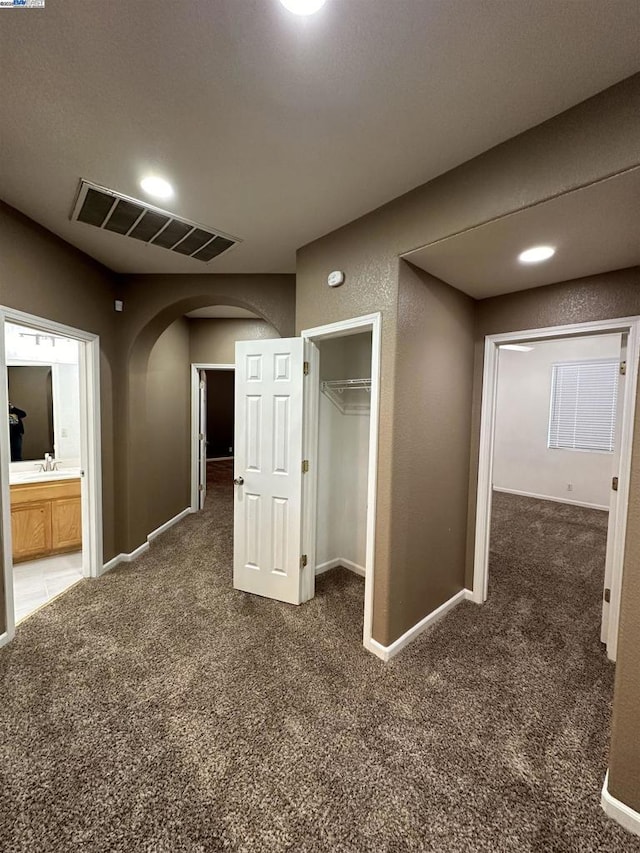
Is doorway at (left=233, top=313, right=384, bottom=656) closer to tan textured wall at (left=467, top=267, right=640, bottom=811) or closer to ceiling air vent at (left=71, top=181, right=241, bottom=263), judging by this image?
ceiling air vent at (left=71, top=181, right=241, bottom=263)

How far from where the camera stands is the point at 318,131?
4.85ft

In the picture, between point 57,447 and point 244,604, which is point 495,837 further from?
point 57,447

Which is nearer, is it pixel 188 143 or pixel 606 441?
pixel 188 143

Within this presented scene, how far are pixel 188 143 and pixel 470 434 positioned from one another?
252 centimetres

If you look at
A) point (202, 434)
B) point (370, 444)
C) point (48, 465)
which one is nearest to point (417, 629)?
point (370, 444)

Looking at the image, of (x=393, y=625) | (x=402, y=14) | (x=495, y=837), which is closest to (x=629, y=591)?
(x=495, y=837)

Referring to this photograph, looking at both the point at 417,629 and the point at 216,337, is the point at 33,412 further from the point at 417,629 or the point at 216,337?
the point at 417,629

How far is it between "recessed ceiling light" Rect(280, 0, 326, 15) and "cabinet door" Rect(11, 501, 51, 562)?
4033 mm

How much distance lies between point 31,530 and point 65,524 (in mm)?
265

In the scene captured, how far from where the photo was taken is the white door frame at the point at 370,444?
6.88 ft

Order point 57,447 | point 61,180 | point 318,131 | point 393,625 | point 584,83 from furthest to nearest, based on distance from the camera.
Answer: point 57,447 → point 393,625 → point 61,180 → point 318,131 → point 584,83

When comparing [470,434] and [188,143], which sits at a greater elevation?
[188,143]

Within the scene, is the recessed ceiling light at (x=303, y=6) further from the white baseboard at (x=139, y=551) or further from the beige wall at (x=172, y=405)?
the white baseboard at (x=139, y=551)

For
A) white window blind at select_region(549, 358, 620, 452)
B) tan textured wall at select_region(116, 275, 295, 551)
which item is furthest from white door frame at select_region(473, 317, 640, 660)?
white window blind at select_region(549, 358, 620, 452)
